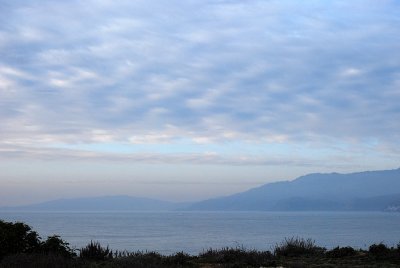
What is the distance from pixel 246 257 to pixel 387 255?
4.82m

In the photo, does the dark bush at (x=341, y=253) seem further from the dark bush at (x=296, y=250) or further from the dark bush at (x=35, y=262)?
the dark bush at (x=35, y=262)

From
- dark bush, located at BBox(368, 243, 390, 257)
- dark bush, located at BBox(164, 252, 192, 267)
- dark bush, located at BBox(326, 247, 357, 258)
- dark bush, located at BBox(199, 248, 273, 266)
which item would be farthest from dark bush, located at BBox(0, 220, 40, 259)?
dark bush, located at BBox(368, 243, 390, 257)

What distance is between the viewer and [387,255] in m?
17.7

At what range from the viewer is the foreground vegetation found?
46.8 ft

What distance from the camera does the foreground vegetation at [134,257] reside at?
46.8ft

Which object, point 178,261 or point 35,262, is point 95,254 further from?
point 35,262

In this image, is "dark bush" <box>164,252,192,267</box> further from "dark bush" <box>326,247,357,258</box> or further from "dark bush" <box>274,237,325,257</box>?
"dark bush" <box>326,247,357,258</box>

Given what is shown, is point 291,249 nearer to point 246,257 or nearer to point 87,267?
point 246,257

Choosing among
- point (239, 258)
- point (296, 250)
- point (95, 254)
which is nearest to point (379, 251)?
point (296, 250)

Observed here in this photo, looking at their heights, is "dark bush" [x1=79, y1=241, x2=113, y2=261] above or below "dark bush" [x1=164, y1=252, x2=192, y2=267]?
above

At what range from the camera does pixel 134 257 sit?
15.6m

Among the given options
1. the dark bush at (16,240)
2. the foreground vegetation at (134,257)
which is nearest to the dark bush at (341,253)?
the foreground vegetation at (134,257)

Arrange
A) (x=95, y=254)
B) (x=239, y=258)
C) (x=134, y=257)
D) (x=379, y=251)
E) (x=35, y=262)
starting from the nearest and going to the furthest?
(x=35, y=262), (x=134, y=257), (x=239, y=258), (x=95, y=254), (x=379, y=251)

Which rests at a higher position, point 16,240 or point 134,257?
point 16,240
